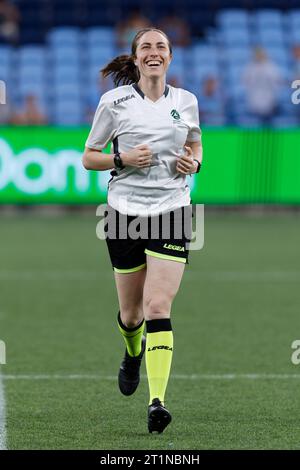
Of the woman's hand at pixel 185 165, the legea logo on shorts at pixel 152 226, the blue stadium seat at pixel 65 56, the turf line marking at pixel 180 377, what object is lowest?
the blue stadium seat at pixel 65 56

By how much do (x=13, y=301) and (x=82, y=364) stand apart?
3.26 meters

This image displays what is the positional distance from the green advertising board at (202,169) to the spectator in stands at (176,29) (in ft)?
11.8

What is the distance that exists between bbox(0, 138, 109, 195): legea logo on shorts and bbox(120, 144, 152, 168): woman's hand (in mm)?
13183

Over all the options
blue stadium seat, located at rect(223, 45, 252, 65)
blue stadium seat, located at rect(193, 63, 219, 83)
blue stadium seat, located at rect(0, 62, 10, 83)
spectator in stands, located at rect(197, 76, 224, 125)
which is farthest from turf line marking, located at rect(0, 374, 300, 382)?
blue stadium seat, located at rect(223, 45, 252, 65)

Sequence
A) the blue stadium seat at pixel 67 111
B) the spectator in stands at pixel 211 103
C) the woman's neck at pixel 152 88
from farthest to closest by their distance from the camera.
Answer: the blue stadium seat at pixel 67 111, the spectator in stands at pixel 211 103, the woman's neck at pixel 152 88

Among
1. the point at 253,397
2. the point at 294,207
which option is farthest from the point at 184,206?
the point at 294,207

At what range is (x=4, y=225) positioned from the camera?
19.0 metres

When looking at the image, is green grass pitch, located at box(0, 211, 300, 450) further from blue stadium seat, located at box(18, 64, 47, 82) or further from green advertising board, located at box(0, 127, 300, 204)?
blue stadium seat, located at box(18, 64, 47, 82)

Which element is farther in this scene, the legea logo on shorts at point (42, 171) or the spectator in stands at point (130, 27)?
the spectator in stands at point (130, 27)

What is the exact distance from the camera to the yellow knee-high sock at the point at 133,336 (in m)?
6.95

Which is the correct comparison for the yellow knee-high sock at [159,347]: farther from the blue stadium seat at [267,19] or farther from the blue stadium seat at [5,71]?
the blue stadium seat at [267,19]

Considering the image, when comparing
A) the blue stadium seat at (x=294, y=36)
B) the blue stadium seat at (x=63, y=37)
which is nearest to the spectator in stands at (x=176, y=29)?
the blue stadium seat at (x=63, y=37)

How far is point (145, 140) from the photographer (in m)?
6.37

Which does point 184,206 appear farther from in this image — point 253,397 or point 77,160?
point 77,160
